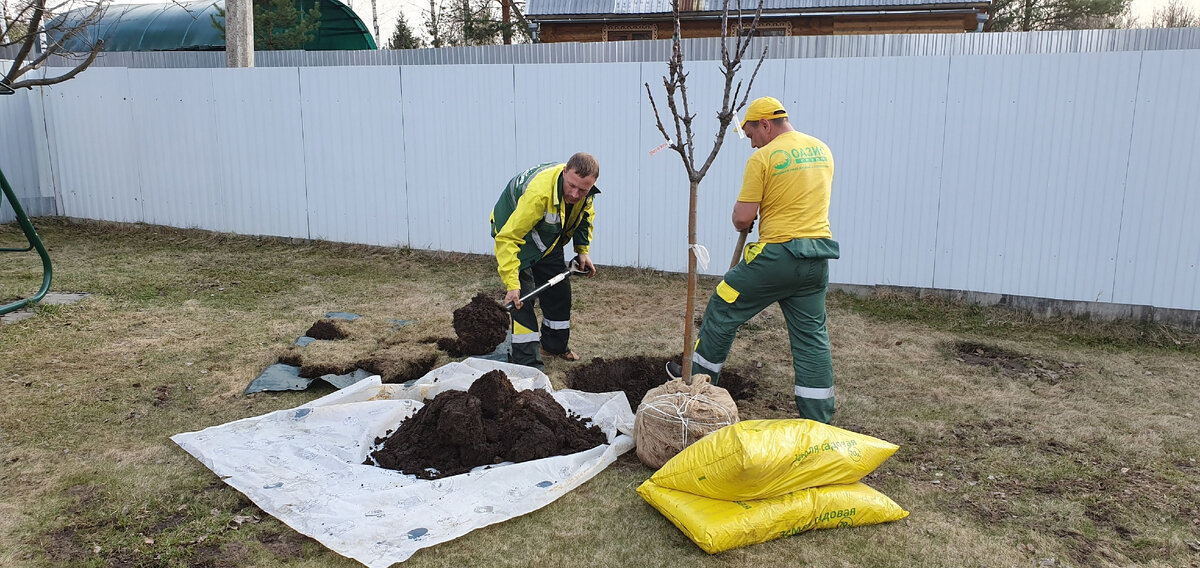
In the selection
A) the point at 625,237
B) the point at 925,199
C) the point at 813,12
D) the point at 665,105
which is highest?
the point at 813,12

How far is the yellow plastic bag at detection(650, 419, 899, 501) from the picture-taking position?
116 inches

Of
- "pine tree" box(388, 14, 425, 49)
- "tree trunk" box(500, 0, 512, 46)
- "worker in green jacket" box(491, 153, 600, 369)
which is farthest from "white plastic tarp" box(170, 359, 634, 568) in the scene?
"tree trunk" box(500, 0, 512, 46)

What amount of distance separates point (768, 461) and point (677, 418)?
23.2 inches

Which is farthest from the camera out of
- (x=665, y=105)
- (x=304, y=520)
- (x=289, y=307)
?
(x=665, y=105)

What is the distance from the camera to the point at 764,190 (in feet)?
12.4

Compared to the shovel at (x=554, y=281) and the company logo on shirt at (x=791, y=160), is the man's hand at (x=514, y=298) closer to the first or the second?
the shovel at (x=554, y=281)

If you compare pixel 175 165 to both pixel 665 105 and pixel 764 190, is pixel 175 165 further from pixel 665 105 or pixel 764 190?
pixel 764 190

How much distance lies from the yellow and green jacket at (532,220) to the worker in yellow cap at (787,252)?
1.13 meters

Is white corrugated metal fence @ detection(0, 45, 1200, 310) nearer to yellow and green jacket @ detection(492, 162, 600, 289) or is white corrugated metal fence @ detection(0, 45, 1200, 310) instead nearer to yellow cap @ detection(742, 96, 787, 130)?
yellow and green jacket @ detection(492, 162, 600, 289)

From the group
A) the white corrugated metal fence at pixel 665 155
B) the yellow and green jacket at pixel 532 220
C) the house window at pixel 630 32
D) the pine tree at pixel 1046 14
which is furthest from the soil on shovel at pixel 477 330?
the pine tree at pixel 1046 14

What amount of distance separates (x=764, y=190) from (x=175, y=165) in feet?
27.6

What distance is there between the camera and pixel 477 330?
5336 mm

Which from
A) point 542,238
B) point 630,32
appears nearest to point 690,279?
point 542,238

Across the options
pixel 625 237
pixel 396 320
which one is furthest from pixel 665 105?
pixel 396 320
